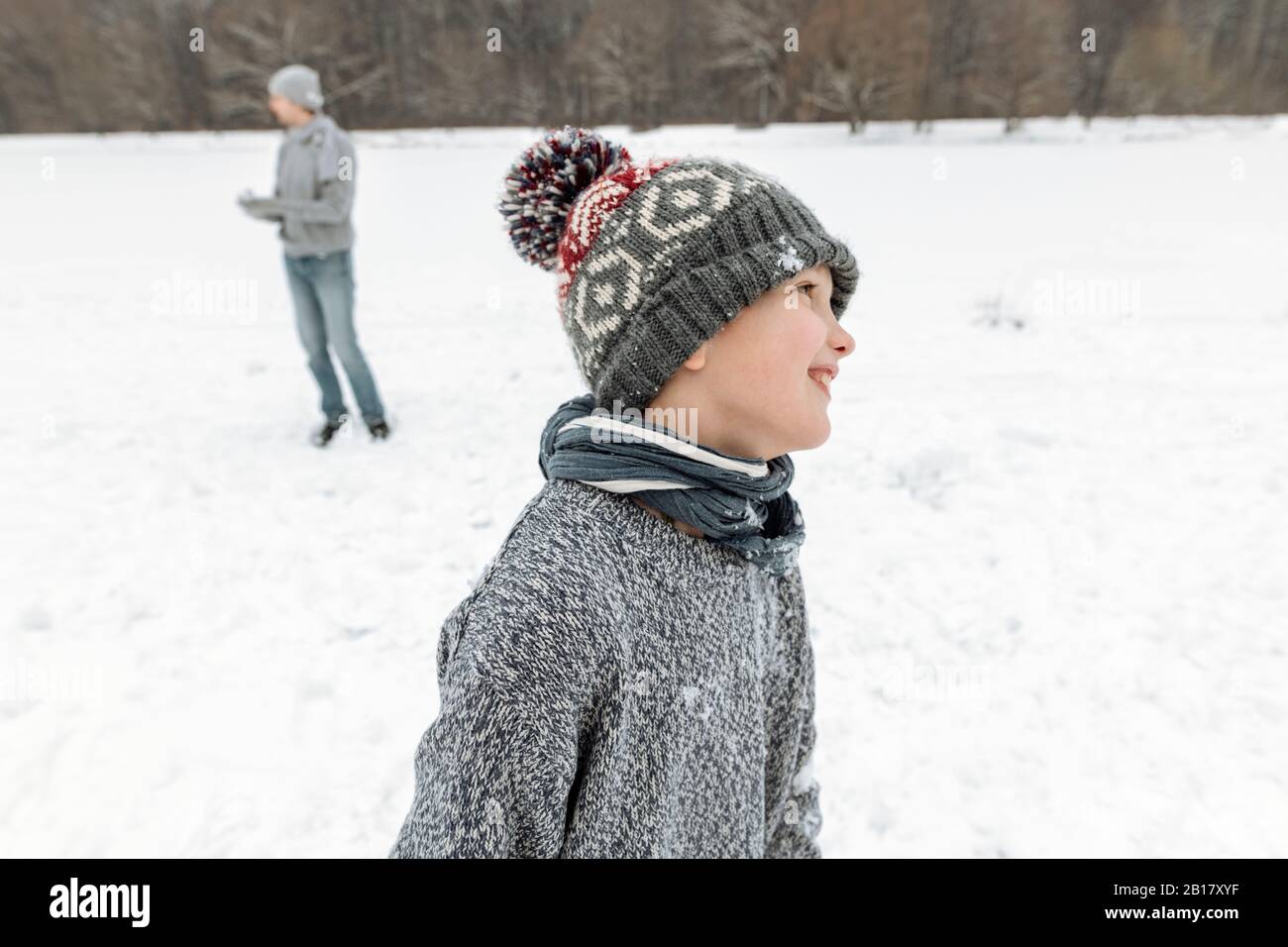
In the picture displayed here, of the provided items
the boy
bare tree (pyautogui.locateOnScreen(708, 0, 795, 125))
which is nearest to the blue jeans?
the boy

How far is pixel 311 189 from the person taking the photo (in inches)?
150

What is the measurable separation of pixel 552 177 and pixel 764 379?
1.59ft

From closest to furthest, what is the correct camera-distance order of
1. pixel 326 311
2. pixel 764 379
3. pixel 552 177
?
pixel 764 379 < pixel 552 177 < pixel 326 311

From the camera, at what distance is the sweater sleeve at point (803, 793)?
1374 mm

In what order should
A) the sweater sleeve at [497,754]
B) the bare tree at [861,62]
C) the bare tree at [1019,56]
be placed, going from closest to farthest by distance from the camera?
the sweater sleeve at [497,754], the bare tree at [1019,56], the bare tree at [861,62]

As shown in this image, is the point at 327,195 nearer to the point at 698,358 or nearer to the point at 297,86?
the point at 297,86

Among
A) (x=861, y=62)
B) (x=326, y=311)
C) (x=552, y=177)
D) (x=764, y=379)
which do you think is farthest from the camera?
(x=861, y=62)

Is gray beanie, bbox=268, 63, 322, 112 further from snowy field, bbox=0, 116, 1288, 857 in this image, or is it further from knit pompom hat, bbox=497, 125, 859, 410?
knit pompom hat, bbox=497, 125, 859, 410

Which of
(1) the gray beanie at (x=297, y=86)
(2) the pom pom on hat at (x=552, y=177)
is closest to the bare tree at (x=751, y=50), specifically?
(1) the gray beanie at (x=297, y=86)

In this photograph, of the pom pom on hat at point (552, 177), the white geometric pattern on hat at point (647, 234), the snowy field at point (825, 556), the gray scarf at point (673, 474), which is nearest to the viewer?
the gray scarf at point (673, 474)

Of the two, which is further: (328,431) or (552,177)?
(328,431)

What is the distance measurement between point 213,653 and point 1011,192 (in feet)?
48.2

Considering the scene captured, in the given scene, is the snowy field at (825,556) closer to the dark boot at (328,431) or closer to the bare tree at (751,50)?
the dark boot at (328,431)

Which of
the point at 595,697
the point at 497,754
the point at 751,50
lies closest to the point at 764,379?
the point at 595,697
